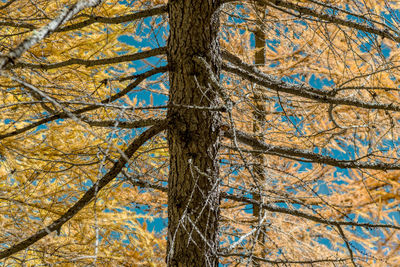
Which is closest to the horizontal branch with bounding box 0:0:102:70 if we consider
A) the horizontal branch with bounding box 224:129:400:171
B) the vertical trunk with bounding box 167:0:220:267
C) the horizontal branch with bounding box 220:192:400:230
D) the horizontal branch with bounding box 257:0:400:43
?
the vertical trunk with bounding box 167:0:220:267

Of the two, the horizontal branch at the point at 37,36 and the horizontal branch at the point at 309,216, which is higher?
the horizontal branch at the point at 37,36

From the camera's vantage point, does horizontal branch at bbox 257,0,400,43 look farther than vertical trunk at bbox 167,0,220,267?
No

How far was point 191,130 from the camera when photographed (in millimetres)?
2508

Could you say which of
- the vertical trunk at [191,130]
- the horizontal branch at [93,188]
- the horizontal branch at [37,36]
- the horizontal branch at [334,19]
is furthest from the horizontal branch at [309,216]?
the horizontal branch at [37,36]

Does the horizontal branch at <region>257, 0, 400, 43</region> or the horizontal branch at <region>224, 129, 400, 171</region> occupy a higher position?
the horizontal branch at <region>257, 0, 400, 43</region>

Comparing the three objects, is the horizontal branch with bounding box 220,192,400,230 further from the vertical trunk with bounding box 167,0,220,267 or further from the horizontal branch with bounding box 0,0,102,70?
the horizontal branch with bounding box 0,0,102,70

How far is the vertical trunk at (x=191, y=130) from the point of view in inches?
98.3

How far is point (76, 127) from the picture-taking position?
5.00m

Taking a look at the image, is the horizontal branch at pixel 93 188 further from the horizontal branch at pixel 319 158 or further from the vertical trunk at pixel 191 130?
the horizontal branch at pixel 319 158

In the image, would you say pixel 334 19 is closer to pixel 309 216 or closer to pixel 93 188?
pixel 309 216

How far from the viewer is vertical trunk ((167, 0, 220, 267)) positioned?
98.3 inches

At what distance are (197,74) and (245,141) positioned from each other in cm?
73

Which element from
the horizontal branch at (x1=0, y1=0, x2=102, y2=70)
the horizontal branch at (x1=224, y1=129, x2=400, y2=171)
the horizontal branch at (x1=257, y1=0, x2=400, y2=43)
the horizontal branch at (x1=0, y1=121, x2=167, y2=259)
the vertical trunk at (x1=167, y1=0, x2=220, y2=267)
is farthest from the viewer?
the horizontal branch at (x1=224, y1=129, x2=400, y2=171)

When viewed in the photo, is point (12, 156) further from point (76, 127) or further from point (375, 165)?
point (375, 165)
